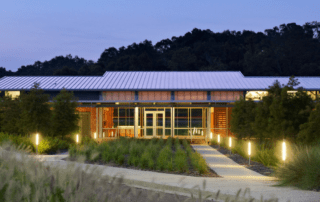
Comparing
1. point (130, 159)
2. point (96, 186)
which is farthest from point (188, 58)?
point (96, 186)

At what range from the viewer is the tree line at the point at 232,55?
52.2 m

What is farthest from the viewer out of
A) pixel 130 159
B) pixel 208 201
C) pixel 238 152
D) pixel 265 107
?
pixel 238 152

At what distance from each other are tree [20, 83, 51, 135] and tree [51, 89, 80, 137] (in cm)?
73

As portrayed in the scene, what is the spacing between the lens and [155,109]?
25562 millimetres

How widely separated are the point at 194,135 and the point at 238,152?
10229 millimetres

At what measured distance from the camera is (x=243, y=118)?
18.5 meters

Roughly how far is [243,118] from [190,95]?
29.0ft

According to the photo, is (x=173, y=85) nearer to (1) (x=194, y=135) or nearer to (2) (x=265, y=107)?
(1) (x=194, y=135)

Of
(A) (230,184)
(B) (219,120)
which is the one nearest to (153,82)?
(B) (219,120)

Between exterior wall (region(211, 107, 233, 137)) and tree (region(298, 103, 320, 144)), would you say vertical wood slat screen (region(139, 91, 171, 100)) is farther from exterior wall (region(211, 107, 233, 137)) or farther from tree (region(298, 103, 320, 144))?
tree (region(298, 103, 320, 144))

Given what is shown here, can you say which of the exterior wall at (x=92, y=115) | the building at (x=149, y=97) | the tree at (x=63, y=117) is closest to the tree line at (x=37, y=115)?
the tree at (x=63, y=117)

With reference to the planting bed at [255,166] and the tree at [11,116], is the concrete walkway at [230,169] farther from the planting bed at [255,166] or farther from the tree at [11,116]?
the tree at [11,116]

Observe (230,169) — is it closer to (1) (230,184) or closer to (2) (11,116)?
(1) (230,184)

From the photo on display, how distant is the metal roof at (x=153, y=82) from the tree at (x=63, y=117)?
6.77 m
